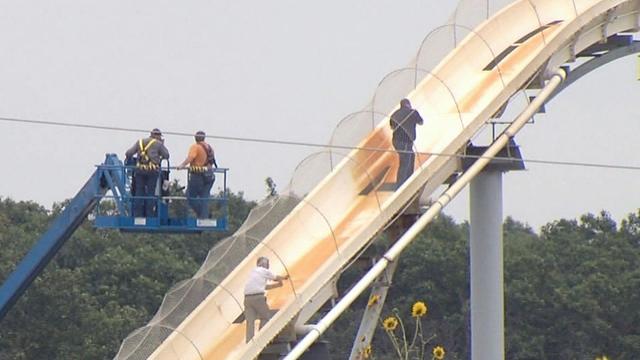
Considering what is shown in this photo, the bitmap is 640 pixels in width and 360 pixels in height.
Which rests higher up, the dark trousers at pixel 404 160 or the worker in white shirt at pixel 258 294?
the dark trousers at pixel 404 160

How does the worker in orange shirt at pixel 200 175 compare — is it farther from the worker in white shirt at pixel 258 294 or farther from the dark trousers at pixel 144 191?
the worker in white shirt at pixel 258 294

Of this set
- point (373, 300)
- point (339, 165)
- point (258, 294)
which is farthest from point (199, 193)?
point (373, 300)

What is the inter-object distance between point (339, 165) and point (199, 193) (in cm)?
281

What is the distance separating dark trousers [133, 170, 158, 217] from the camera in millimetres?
40344

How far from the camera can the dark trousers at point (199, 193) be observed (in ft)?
132

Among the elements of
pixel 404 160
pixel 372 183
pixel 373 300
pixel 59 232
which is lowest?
pixel 373 300

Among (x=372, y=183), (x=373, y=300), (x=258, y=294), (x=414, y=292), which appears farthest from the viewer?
(x=414, y=292)

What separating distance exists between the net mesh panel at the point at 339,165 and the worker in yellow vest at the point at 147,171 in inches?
72.6

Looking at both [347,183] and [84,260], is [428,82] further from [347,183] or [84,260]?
[84,260]

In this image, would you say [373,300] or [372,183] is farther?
[372,183]

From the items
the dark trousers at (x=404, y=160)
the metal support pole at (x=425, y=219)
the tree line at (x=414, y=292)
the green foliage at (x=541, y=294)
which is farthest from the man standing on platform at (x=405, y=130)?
the green foliage at (x=541, y=294)

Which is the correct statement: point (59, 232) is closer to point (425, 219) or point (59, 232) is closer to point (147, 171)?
point (147, 171)

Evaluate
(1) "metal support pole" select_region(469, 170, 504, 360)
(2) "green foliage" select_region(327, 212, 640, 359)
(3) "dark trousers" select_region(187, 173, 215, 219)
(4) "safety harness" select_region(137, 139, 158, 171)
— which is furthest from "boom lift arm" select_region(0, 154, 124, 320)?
(2) "green foliage" select_region(327, 212, 640, 359)

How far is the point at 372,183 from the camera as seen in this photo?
38.6 metres
